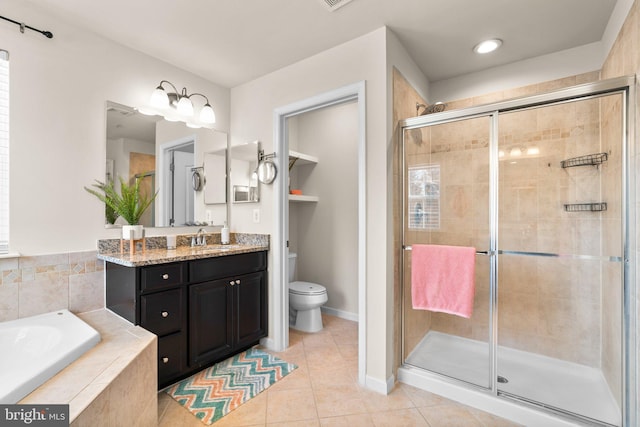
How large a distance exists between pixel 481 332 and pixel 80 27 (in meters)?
3.64

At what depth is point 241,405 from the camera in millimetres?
1824

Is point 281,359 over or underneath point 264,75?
underneath

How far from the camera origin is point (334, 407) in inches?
71.9

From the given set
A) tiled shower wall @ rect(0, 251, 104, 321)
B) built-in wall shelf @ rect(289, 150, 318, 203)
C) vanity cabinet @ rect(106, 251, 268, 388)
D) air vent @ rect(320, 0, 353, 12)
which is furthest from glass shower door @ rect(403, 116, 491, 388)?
tiled shower wall @ rect(0, 251, 104, 321)

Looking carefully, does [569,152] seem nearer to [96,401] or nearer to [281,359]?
[281,359]

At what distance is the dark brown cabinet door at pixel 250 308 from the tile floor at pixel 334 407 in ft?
1.63

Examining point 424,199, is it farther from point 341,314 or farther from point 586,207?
point 341,314

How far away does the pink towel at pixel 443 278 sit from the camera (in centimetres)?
196

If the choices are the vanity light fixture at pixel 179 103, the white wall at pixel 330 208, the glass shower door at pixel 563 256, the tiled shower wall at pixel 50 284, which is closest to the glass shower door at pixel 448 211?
the glass shower door at pixel 563 256

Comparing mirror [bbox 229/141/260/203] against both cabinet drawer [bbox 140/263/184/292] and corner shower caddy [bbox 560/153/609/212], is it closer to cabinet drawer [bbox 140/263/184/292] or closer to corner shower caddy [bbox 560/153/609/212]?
cabinet drawer [bbox 140/263/184/292]

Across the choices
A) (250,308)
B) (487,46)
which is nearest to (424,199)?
(487,46)

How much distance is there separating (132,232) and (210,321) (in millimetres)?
849

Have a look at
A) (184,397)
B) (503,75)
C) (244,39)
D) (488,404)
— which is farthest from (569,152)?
(184,397)

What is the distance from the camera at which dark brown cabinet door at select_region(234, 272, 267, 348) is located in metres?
2.39
